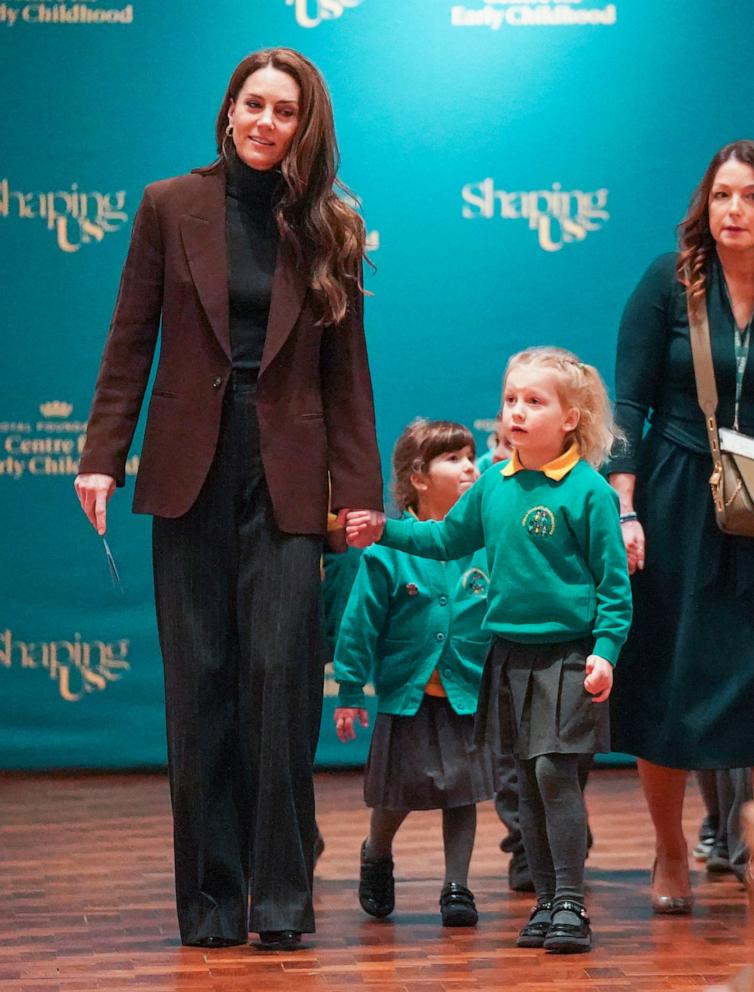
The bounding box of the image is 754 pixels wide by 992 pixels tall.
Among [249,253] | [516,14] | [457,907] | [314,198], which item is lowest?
[457,907]

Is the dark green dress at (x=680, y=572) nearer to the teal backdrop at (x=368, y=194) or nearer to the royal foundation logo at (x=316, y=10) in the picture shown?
the teal backdrop at (x=368, y=194)

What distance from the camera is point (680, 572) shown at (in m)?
3.99

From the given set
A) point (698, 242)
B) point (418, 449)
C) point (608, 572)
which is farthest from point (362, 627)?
point (698, 242)

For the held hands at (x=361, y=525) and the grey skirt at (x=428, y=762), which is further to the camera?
the grey skirt at (x=428, y=762)

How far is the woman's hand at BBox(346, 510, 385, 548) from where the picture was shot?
3.58 m

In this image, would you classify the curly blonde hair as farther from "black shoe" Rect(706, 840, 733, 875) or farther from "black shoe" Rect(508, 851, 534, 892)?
"black shoe" Rect(706, 840, 733, 875)

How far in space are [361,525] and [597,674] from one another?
548mm

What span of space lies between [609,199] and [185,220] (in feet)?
10.3

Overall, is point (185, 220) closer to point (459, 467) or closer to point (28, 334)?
point (459, 467)

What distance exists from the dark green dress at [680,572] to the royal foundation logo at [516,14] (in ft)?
8.24

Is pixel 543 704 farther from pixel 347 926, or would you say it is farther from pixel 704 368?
pixel 704 368

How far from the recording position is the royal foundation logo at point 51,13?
6.23 m

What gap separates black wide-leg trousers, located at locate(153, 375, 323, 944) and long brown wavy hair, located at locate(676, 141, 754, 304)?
104 centimetres

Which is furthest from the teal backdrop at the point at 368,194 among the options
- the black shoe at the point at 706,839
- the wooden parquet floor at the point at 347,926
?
the black shoe at the point at 706,839
